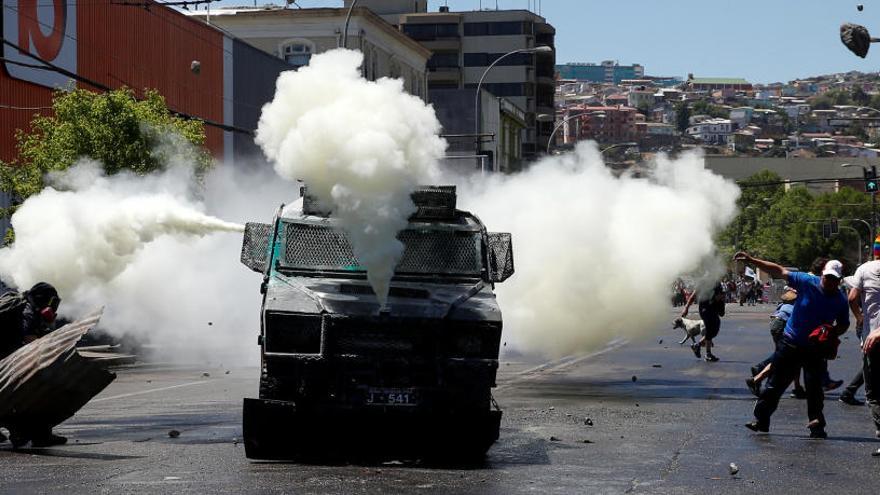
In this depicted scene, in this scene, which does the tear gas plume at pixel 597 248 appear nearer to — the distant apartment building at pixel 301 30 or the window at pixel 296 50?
the distant apartment building at pixel 301 30

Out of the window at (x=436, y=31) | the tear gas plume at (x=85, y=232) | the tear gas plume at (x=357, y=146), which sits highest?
the window at (x=436, y=31)

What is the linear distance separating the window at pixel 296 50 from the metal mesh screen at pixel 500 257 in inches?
1882

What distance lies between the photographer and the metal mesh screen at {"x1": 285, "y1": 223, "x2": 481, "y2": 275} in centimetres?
1260

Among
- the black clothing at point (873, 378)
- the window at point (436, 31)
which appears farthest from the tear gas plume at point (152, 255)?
the window at point (436, 31)

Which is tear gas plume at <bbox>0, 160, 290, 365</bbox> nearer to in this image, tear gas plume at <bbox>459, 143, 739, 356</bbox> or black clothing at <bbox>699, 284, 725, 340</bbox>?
tear gas plume at <bbox>459, 143, 739, 356</bbox>

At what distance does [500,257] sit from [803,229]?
118 m

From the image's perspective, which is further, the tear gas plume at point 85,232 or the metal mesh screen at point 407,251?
the tear gas plume at point 85,232

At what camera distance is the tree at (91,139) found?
94.0 feet

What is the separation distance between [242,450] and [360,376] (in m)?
1.40

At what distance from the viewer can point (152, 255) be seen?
30.4 m

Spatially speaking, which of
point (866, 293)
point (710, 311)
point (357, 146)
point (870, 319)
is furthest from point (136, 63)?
point (870, 319)

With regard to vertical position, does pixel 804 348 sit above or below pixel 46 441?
above

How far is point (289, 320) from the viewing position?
11.2 metres

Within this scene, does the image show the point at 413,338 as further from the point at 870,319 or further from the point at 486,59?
the point at 486,59
